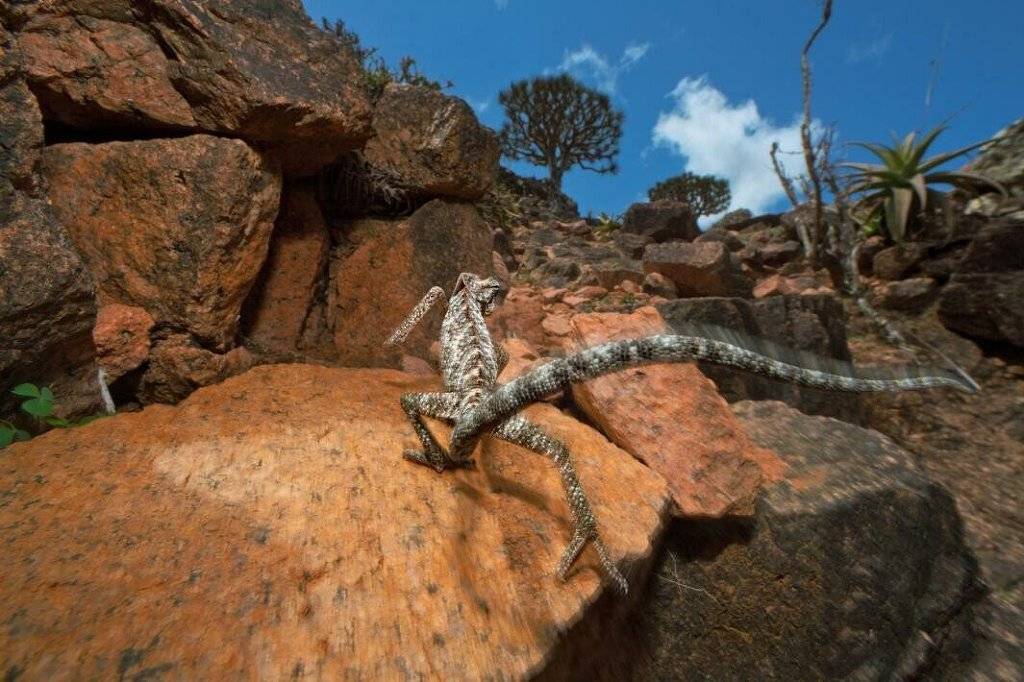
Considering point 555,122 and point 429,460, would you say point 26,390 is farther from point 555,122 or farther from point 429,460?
point 555,122

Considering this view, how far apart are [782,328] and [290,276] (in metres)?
5.42

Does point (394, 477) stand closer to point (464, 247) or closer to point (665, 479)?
point (665, 479)

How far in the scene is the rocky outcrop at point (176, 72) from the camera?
3.30m

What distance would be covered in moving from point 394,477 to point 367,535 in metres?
0.41

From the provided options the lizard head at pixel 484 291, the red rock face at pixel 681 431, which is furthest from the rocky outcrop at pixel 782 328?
the lizard head at pixel 484 291

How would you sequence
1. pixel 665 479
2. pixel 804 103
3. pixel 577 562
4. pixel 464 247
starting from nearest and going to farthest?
1. pixel 577 562
2. pixel 665 479
3. pixel 464 247
4. pixel 804 103

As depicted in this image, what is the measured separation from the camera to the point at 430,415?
2846 millimetres

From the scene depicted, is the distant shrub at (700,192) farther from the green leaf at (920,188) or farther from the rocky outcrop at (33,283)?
the rocky outcrop at (33,283)

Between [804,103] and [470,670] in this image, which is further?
[804,103]

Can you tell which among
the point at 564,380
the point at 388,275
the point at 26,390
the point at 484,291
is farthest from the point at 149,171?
the point at 564,380

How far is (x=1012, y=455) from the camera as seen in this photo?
15.0 feet


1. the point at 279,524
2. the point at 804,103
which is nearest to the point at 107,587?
the point at 279,524

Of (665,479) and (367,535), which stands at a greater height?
(665,479)

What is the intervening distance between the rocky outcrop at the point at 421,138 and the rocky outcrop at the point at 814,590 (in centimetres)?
479
